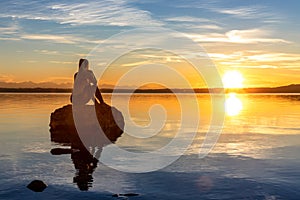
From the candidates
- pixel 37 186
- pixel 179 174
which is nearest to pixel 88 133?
pixel 179 174

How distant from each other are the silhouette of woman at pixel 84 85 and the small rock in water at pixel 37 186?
19.5 meters

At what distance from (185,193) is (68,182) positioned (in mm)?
5935

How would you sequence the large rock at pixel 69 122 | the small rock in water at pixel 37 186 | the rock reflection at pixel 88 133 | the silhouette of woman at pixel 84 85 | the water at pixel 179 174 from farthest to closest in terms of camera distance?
the silhouette of woman at pixel 84 85 → the large rock at pixel 69 122 → the rock reflection at pixel 88 133 → the small rock in water at pixel 37 186 → the water at pixel 179 174

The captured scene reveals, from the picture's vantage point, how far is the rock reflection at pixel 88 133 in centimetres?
2502

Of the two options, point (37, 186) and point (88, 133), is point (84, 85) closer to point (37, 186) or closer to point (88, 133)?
point (88, 133)

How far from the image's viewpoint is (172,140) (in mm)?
35281

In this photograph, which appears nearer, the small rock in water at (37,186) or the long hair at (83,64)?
the small rock in water at (37,186)

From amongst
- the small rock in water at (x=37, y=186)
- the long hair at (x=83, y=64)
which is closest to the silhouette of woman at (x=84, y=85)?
the long hair at (x=83, y=64)

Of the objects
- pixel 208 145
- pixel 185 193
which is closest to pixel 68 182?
pixel 185 193

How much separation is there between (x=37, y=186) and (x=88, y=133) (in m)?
18.5

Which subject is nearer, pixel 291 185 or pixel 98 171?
pixel 291 185

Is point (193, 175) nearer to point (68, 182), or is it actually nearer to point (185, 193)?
point (185, 193)

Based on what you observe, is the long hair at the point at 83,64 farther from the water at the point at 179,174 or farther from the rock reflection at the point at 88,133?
the water at the point at 179,174

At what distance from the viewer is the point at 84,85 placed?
37.0m
